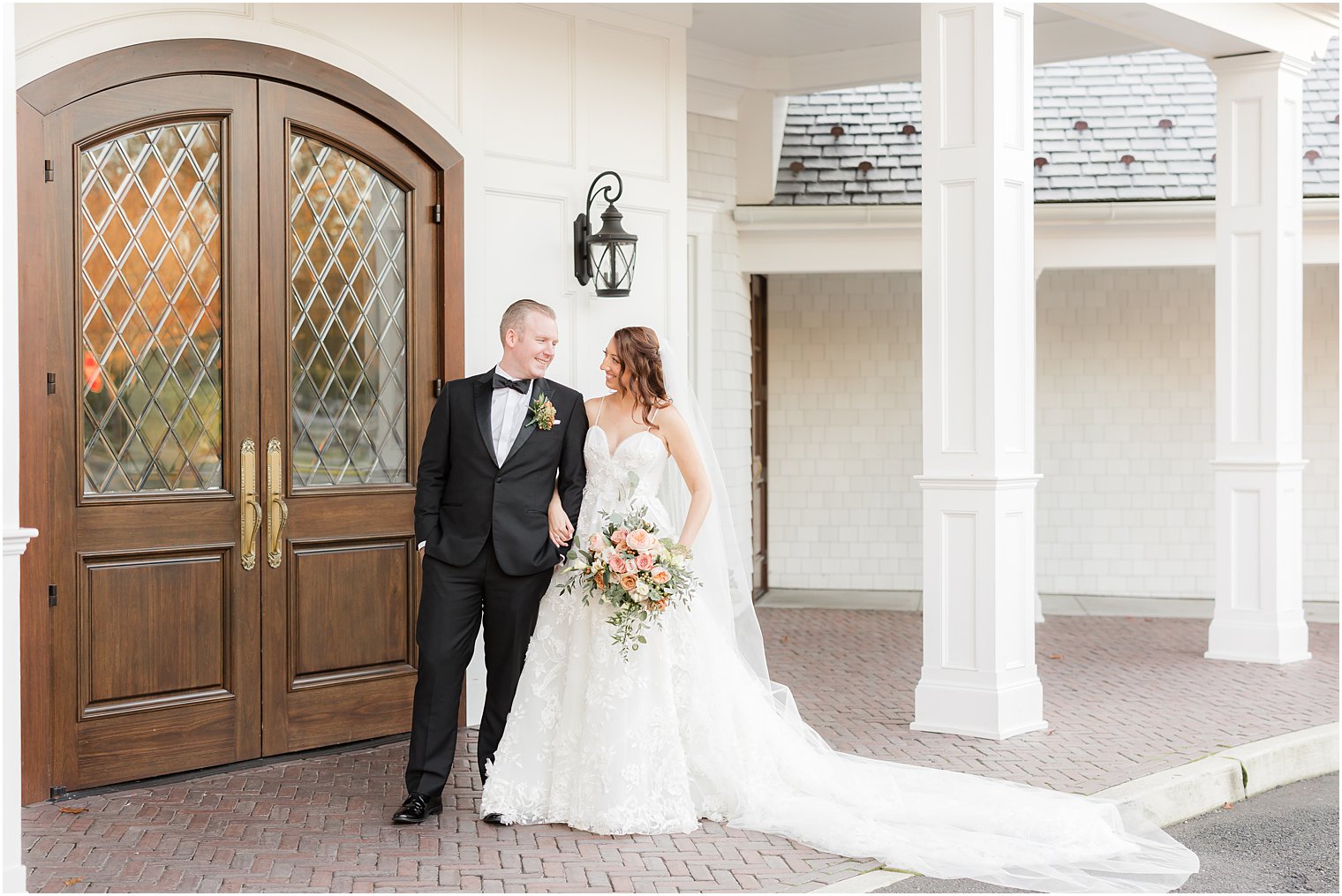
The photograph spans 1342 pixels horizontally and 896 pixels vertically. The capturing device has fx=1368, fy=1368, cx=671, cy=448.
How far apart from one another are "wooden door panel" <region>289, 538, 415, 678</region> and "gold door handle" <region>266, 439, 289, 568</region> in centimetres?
11

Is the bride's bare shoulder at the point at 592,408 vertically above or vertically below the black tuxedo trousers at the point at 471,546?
above

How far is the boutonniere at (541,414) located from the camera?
18.1 feet

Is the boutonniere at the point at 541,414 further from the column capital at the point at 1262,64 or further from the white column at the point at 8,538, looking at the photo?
the column capital at the point at 1262,64

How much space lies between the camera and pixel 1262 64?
902cm

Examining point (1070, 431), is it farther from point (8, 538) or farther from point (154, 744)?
point (8, 538)

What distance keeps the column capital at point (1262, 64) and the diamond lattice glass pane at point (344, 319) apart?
18.7 ft

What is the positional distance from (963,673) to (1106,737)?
74 cm

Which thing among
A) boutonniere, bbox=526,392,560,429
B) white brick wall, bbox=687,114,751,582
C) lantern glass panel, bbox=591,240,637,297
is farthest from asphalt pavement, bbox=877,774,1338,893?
white brick wall, bbox=687,114,751,582

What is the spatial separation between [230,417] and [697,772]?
2589mm

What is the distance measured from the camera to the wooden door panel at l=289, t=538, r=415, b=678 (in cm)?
636

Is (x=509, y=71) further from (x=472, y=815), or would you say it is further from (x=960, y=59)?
(x=472, y=815)

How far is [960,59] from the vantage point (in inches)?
267

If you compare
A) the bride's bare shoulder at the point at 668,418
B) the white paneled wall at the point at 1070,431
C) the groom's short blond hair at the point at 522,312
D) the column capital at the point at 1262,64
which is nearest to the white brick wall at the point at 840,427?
the white paneled wall at the point at 1070,431

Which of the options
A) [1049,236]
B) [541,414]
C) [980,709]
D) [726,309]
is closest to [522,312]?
[541,414]
